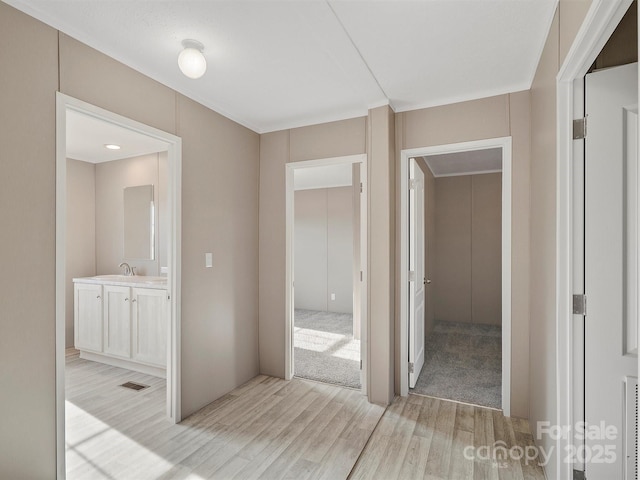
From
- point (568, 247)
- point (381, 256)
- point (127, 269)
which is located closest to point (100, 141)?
point (127, 269)

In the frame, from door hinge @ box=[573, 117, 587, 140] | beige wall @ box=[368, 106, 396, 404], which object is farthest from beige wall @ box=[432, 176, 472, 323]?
door hinge @ box=[573, 117, 587, 140]

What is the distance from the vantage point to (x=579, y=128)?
1530 mm

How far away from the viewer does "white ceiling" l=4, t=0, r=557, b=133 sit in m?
1.73

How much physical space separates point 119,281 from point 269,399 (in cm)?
208

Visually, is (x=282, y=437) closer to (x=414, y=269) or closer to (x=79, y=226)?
(x=414, y=269)

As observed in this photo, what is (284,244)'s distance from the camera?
3.37 meters

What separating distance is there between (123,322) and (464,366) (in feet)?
12.1

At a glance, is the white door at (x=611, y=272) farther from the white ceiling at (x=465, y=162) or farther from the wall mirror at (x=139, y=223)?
the wall mirror at (x=139, y=223)

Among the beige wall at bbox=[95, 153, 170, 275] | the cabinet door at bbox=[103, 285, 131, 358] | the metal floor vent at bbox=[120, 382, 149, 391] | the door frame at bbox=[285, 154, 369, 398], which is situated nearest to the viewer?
the door frame at bbox=[285, 154, 369, 398]

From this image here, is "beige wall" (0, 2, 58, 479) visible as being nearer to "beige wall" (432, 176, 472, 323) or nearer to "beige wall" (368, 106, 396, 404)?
"beige wall" (368, 106, 396, 404)

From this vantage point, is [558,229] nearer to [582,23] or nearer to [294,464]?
[582,23]

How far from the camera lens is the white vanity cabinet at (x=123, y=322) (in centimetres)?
335

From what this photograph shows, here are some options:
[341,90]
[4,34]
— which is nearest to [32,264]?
[4,34]

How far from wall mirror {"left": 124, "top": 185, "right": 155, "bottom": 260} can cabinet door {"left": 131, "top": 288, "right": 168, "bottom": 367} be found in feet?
2.74
